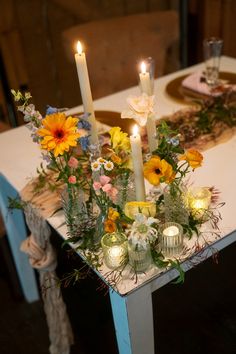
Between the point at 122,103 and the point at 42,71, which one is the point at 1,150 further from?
the point at 42,71

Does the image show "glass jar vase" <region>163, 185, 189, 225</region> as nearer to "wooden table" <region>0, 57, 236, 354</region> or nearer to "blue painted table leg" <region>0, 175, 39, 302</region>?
"wooden table" <region>0, 57, 236, 354</region>

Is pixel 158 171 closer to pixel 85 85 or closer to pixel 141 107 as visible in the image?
pixel 141 107

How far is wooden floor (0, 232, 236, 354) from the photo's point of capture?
1310 millimetres

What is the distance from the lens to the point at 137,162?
0.78 metres

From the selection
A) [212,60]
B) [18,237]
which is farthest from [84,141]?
[212,60]

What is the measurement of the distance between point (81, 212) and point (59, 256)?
1.54 ft

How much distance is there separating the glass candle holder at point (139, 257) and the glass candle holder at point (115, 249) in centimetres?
2

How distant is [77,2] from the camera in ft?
8.43

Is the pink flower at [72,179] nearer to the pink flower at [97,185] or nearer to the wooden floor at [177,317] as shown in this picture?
the pink flower at [97,185]

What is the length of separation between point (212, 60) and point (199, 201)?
2.59ft

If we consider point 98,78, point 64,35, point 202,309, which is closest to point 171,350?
point 202,309

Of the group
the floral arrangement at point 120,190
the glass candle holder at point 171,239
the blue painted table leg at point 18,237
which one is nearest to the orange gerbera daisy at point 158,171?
the floral arrangement at point 120,190

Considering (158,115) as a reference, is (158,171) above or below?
above

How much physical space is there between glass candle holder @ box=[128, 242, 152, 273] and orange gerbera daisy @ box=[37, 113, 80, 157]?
22 centimetres
